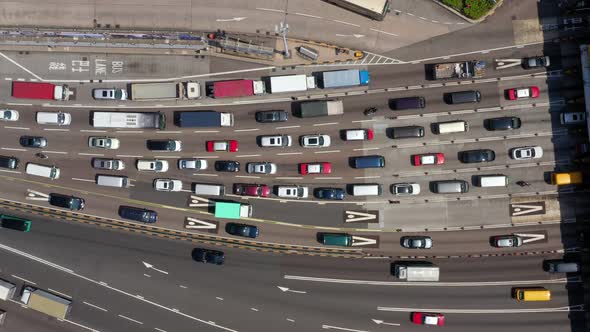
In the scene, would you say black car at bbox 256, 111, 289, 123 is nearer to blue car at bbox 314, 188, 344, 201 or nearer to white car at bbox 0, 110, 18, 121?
blue car at bbox 314, 188, 344, 201

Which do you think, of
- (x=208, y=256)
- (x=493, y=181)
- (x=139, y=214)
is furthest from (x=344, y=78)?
(x=139, y=214)

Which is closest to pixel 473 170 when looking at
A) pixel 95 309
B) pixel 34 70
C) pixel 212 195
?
pixel 212 195

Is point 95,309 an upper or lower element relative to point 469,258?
lower

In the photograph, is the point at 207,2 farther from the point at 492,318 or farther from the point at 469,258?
the point at 492,318

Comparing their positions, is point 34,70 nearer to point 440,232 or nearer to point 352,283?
point 352,283

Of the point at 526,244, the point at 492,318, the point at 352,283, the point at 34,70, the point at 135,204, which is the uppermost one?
the point at 34,70
